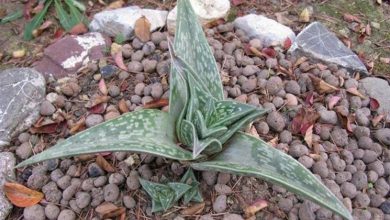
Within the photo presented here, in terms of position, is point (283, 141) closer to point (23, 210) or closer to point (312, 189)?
point (312, 189)

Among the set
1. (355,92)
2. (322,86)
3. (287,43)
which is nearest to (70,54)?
(287,43)

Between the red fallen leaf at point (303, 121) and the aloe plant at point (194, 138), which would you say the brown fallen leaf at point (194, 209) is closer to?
the aloe plant at point (194, 138)

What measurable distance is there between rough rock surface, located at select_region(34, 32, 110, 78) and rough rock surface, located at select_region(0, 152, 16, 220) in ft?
1.32

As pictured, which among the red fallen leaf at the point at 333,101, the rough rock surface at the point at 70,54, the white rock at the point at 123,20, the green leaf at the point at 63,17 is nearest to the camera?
the red fallen leaf at the point at 333,101

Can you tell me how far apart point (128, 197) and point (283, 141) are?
1.92 ft

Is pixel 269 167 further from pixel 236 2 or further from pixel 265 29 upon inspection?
pixel 236 2

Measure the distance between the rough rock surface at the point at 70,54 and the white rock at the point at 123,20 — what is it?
7 cm

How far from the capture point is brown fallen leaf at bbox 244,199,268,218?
140 cm

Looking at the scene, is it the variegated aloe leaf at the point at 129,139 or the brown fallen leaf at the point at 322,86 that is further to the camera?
the brown fallen leaf at the point at 322,86

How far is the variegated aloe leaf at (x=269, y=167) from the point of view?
3.45 feet

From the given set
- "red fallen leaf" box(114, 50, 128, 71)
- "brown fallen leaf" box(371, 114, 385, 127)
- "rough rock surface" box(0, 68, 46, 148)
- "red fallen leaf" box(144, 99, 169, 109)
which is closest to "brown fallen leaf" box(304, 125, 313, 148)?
"brown fallen leaf" box(371, 114, 385, 127)

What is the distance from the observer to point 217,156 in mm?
1300

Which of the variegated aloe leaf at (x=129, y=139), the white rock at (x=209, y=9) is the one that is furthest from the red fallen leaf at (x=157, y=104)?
the white rock at (x=209, y=9)

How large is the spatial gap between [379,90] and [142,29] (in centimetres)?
102
